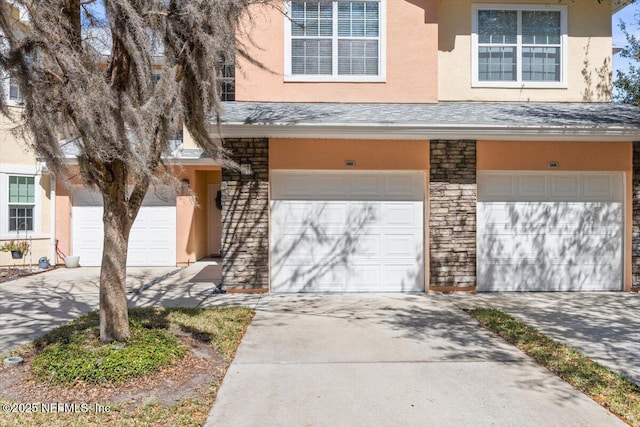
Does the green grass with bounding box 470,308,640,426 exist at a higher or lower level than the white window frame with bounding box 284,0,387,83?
lower

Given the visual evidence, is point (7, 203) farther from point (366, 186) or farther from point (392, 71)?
point (392, 71)

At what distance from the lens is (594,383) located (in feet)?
14.8

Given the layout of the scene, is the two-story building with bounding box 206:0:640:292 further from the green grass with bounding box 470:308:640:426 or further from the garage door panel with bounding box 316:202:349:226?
the green grass with bounding box 470:308:640:426

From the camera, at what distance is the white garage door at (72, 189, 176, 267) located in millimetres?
12961

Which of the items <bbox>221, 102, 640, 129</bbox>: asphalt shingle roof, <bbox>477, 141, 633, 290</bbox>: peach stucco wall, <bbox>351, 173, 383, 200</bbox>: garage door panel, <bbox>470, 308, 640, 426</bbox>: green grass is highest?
<bbox>221, 102, 640, 129</bbox>: asphalt shingle roof

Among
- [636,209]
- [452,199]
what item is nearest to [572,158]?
[636,209]

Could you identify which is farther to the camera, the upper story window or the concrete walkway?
the upper story window

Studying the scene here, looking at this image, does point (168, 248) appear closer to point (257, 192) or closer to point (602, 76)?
point (257, 192)

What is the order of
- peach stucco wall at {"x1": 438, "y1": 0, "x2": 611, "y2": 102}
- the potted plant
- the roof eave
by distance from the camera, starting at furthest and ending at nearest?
the potted plant, peach stucco wall at {"x1": 438, "y1": 0, "x2": 611, "y2": 102}, the roof eave

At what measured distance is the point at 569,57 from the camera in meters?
10.5

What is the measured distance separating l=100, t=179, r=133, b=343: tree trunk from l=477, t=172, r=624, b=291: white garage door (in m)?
7.19

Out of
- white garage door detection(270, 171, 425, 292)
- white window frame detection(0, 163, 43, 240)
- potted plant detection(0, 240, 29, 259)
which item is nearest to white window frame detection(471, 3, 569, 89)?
white garage door detection(270, 171, 425, 292)

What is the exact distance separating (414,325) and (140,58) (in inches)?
206

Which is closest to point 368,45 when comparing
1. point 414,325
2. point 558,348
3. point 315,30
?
point 315,30
